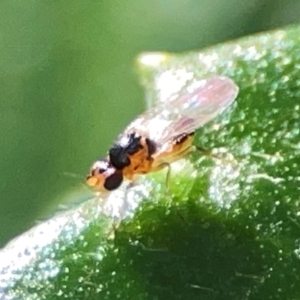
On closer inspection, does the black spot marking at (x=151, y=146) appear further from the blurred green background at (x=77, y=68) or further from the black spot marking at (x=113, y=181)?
the blurred green background at (x=77, y=68)

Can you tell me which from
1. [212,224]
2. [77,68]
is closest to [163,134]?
[212,224]

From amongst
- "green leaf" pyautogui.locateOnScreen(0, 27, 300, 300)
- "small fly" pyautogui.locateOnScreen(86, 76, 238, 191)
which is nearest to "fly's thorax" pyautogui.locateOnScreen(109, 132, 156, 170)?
"small fly" pyautogui.locateOnScreen(86, 76, 238, 191)

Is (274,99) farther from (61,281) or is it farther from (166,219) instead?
(61,281)

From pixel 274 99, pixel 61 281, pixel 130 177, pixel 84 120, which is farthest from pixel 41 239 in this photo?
pixel 84 120

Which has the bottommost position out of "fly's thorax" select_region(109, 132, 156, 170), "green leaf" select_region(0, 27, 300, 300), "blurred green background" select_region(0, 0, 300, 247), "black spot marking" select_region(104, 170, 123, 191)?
"green leaf" select_region(0, 27, 300, 300)

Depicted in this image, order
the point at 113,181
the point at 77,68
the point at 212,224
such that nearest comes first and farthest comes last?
the point at 212,224
the point at 113,181
the point at 77,68

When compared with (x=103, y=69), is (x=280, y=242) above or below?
below

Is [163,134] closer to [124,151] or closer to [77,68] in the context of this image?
[124,151]

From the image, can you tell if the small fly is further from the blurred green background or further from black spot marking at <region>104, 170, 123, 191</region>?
the blurred green background
